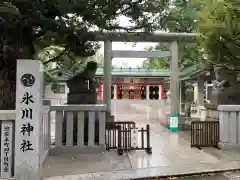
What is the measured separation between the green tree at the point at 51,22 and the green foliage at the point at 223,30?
74.9 inches

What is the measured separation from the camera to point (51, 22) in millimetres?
5332

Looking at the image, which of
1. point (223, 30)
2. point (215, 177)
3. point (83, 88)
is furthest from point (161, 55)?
point (215, 177)

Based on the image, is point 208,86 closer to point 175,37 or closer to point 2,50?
point 175,37

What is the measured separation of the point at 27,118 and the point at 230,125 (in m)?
5.67

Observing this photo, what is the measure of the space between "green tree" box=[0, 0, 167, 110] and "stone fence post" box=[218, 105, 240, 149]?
3484 mm

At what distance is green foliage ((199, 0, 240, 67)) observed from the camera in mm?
6927

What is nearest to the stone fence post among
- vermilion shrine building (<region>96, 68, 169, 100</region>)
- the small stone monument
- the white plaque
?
the small stone monument

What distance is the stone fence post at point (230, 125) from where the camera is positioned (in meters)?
7.68

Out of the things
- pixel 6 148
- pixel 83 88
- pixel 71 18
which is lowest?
pixel 6 148

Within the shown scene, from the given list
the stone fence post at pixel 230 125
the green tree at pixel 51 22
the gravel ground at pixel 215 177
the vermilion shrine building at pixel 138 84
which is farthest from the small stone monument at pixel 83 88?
the vermilion shrine building at pixel 138 84

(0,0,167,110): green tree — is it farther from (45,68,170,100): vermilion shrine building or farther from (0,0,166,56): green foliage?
(45,68,170,100): vermilion shrine building

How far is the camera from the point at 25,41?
586 cm

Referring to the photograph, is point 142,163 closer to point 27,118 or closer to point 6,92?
point 27,118

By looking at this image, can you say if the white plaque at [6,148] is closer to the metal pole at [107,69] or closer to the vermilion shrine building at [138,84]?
the metal pole at [107,69]
